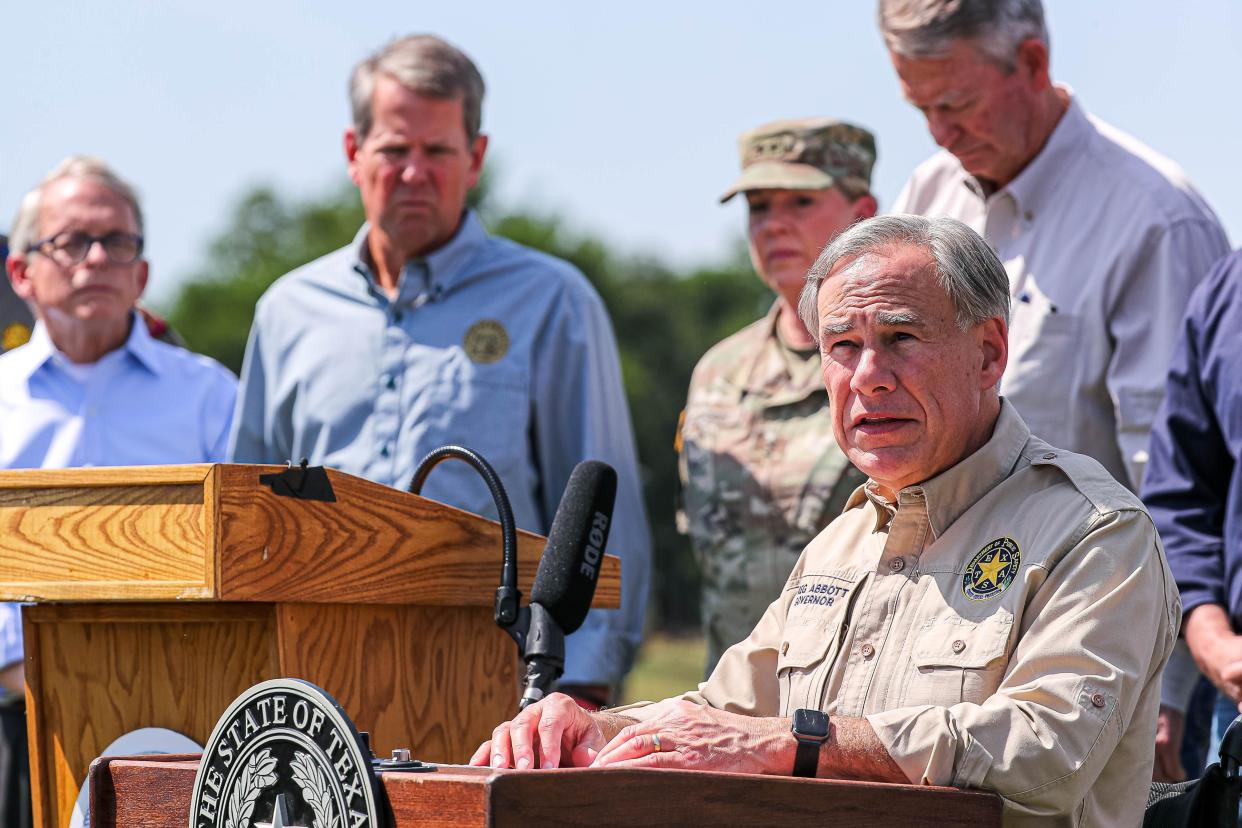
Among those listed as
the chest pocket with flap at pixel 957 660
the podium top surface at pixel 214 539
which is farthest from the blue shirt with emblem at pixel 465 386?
the chest pocket with flap at pixel 957 660

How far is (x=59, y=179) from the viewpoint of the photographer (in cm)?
562

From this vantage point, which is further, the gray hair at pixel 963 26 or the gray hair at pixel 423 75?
the gray hair at pixel 423 75

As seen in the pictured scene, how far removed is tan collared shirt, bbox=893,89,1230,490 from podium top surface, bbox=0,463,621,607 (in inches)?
65.8

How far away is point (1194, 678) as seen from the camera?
4.19 m

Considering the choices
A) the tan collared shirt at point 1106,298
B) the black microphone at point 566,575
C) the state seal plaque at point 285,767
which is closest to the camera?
the state seal plaque at point 285,767

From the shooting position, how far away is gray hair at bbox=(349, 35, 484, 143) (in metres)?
5.04

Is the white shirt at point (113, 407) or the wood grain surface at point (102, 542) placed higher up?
Answer: the wood grain surface at point (102, 542)

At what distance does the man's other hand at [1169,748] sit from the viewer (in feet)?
13.2

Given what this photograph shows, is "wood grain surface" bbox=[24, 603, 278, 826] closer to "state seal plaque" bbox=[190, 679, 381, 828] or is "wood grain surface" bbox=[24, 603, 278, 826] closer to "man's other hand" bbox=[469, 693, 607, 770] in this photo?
"man's other hand" bbox=[469, 693, 607, 770]

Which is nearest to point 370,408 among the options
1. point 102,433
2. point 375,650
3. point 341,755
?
point 102,433

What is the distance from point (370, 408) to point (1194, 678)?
2.30 metres

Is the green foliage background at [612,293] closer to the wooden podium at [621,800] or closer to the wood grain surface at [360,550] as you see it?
the wood grain surface at [360,550]

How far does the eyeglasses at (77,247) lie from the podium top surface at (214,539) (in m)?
2.32

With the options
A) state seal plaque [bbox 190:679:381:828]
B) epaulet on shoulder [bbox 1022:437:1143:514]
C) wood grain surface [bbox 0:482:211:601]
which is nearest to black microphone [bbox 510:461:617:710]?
wood grain surface [bbox 0:482:211:601]
